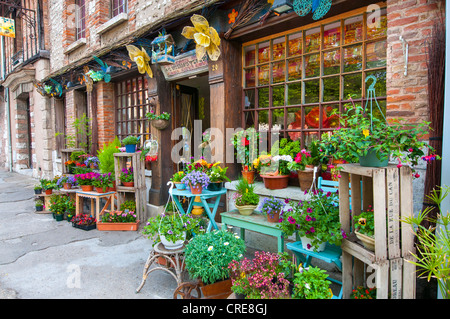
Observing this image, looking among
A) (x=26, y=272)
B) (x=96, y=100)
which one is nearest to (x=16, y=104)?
(x=96, y=100)

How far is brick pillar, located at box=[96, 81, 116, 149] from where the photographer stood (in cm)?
733

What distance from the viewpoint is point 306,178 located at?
3.75 meters

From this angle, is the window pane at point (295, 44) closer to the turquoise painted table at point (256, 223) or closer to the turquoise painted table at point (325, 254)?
the turquoise painted table at point (256, 223)

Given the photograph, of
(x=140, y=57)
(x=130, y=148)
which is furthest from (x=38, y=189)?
(x=140, y=57)

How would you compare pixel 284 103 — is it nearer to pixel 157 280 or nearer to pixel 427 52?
pixel 427 52

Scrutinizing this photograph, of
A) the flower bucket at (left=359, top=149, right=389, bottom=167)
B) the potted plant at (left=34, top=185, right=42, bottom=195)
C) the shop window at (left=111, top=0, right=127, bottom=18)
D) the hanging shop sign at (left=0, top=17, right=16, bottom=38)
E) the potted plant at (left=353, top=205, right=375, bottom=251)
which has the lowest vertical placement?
the potted plant at (left=34, top=185, right=42, bottom=195)

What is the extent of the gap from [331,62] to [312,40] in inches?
16.8

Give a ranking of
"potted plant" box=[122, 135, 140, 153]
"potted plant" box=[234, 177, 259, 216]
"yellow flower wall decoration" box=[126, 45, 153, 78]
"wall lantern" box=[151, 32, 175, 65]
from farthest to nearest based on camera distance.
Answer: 1. "potted plant" box=[122, 135, 140, 153]
2. "yellow flower wall decoration" box=[126, 45, 153, 78]
3. "wall lantern" box=[151, 32, 175, 65]
4. "potted plant" box=[234, 177, 259, 216]

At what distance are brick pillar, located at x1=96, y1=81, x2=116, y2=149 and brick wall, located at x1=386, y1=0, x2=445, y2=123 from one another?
21.0 ft

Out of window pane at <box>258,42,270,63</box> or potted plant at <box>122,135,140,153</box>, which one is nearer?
window pane at <box>258,42,270,63</box>

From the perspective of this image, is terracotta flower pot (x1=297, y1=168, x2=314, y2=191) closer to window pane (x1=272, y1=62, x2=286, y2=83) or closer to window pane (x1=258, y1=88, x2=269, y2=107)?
window pane (x1=258, y1=88, x2=269, y2=107)

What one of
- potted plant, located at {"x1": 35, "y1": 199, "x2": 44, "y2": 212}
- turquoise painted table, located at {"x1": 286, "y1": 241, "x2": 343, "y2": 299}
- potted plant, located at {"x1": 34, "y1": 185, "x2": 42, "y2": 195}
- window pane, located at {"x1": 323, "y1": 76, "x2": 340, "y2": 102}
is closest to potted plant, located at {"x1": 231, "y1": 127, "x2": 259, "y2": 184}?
window pane, located at {"x1": 323, "y1": 76, "x2": 340, "y2": 102}

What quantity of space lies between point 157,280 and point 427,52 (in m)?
3.59

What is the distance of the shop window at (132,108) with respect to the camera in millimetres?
6613
